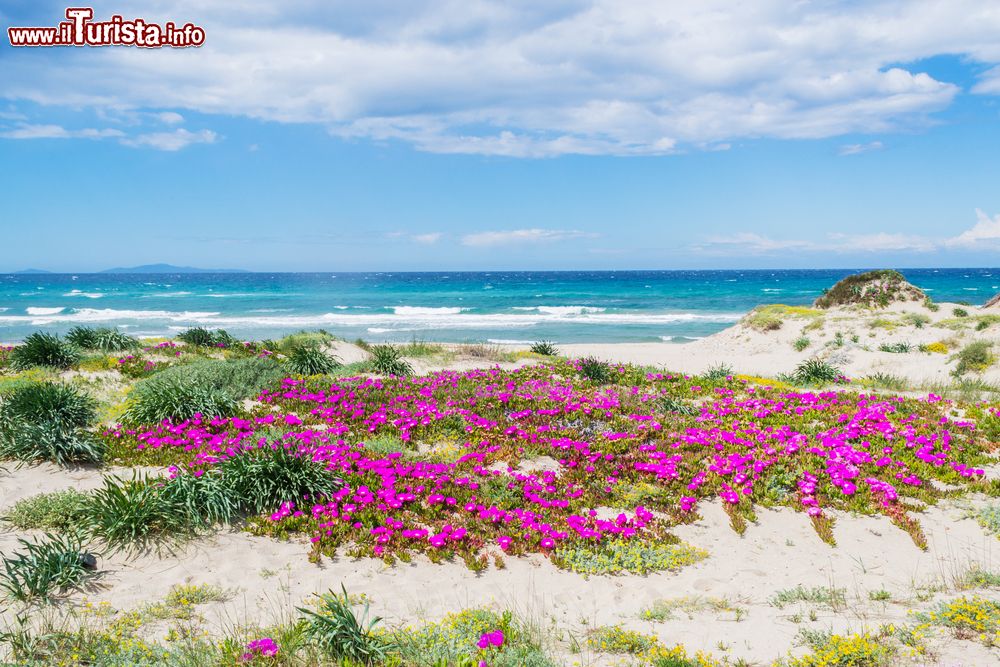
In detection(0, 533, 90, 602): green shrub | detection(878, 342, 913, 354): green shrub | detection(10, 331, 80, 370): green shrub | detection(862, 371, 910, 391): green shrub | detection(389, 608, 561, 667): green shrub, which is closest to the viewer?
detection(389, 608, 561, 667): green shrub

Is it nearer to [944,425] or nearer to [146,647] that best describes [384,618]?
[146,647]

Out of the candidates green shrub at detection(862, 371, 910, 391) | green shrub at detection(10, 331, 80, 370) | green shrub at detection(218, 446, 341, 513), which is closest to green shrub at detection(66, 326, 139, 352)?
green shrub at detection(10, 331, 80, 370)

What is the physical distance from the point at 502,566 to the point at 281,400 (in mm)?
7297

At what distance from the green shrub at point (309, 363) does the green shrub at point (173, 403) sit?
4.03 m

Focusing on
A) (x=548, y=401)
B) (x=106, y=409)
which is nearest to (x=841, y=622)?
(x=548, y=401)

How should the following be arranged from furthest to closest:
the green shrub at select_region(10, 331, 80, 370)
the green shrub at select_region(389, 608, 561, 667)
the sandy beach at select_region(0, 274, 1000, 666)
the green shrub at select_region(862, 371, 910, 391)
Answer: the green shrub at select_region(862, 371, 910, 391)
the green shrub at select_region(10, 331, 80, 370)
the sandy beach at select_region(0, 274, 1000, 666)
the green shrub at select_region(389, 608, 561, 667)

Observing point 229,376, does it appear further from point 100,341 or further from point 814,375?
point 814,375

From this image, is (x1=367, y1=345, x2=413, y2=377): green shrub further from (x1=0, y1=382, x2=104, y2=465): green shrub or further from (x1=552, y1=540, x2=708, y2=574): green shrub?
(x1=552, y1=540, x2=708, y2=574): green shrub

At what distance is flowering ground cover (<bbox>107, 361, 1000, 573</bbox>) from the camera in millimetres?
6680

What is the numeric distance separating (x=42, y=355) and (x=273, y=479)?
Answer: 1041 centimetres

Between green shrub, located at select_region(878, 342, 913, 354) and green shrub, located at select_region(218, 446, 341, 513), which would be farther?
green shrub, located at select_region(878, 342, 913, 354)

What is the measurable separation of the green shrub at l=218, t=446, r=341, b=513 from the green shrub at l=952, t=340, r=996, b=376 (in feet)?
58.7

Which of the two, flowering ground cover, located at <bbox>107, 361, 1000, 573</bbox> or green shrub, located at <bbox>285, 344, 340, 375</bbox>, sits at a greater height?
green shrub, located at <bbox>285, 344, 340, 375</bbox>

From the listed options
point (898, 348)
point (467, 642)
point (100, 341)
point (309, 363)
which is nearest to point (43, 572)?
point (467, 642)
